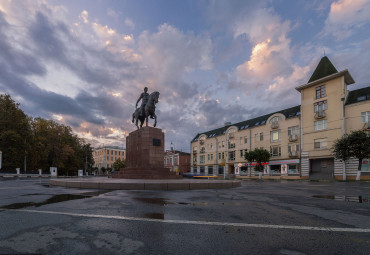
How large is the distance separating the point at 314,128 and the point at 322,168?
678cm

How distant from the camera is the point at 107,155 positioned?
122 meters

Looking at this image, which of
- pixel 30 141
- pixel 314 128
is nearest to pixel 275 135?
pixel 314 128

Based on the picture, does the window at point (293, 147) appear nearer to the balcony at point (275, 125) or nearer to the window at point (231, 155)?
the balcony at point (275, 125)

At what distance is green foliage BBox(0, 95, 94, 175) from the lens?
120 feet

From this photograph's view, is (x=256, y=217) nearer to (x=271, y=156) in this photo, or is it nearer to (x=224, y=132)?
(x=271, y=156)

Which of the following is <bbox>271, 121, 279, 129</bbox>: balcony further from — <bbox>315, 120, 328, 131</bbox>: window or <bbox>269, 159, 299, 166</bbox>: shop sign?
<bbox>315, 120, 328, 131</bbox>: window

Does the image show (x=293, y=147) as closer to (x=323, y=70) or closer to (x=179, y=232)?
(x=323, y=70)

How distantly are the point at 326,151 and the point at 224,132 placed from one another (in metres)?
26.1

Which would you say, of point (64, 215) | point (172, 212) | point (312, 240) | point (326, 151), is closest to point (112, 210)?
point (64, 215)

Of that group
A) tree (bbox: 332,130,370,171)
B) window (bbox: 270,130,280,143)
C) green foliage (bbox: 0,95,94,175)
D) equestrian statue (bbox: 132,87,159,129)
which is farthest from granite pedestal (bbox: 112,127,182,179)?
window (bbox: 270,130,280,143)

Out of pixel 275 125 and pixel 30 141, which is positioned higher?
pixel 275 125

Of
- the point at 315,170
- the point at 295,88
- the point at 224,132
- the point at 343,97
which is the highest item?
the point at 295,88

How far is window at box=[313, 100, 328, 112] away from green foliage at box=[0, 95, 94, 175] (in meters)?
52.2

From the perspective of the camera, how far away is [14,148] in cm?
3653
